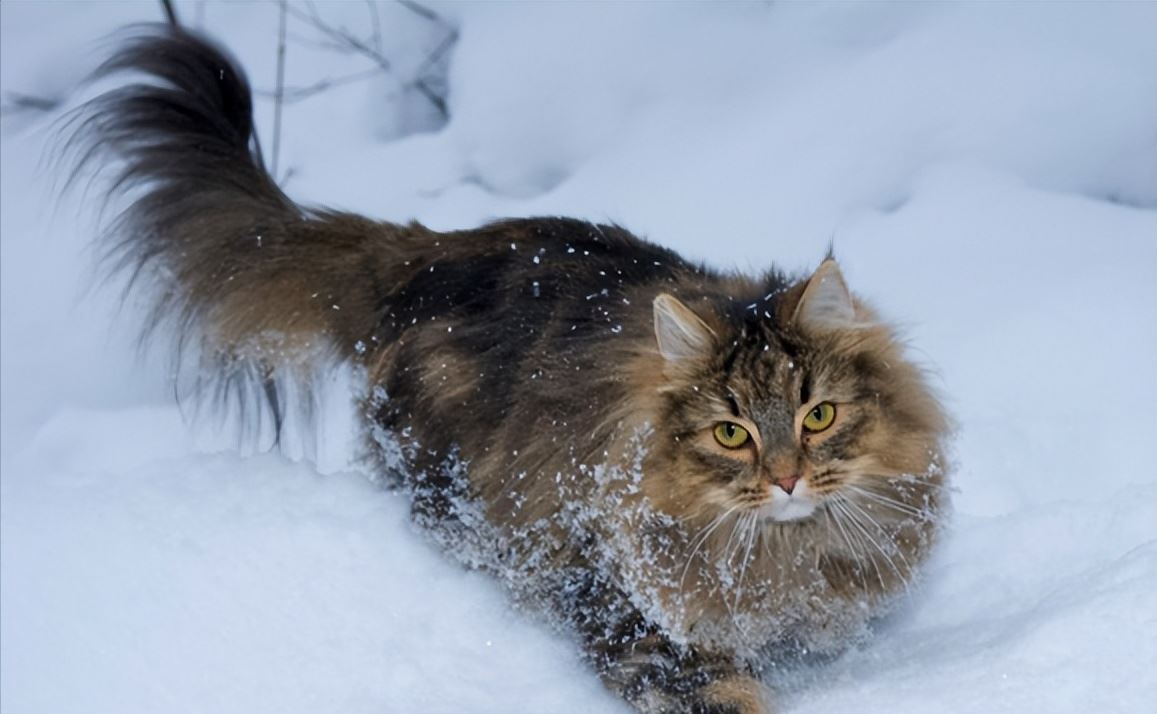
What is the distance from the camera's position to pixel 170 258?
312cm

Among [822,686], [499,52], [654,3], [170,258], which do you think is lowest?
[822,686]

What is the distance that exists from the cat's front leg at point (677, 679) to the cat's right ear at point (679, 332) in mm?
596

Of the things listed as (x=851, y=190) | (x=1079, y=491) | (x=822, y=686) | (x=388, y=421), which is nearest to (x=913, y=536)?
(x=822, y=686)

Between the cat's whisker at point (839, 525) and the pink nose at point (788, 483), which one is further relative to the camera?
the cat's whisker at point (839, 525)

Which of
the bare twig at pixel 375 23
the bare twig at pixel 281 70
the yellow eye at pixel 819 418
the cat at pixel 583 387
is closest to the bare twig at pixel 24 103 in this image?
the bare twig at pixel 281 70

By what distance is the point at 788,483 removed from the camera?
2.32m

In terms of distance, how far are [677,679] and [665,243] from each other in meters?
1.63

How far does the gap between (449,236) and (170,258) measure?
67 cm

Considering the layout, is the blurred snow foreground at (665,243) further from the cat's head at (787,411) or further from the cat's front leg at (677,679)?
the cat's head at (787,411)

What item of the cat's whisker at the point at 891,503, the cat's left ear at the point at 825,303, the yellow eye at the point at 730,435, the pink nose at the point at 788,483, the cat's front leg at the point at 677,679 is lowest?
the cat's front leg at the point at 677,679

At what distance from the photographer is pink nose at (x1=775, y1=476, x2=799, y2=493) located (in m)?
2.32

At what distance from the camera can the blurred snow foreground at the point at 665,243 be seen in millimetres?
2629

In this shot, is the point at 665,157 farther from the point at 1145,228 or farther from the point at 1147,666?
the point at 1147,666

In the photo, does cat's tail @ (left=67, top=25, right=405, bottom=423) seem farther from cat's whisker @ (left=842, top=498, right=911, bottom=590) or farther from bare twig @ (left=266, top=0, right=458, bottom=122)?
cat's whisker @ (left=842, top=498, right=911, bottom=590)
